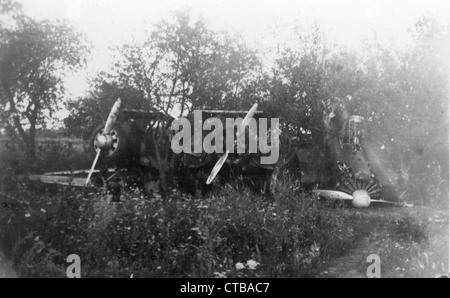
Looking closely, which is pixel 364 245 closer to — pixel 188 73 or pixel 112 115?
pixel 188 73

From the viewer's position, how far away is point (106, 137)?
24.3 feet

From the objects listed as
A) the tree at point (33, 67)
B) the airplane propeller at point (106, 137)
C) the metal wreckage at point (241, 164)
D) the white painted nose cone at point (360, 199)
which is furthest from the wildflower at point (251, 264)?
the tree at point (33, 67)

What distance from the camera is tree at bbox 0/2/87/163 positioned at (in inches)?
213

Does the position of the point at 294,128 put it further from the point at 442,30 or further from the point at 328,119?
the point at 442,30

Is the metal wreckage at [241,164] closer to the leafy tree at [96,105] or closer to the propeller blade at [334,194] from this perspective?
the propeller blade at [334,194]

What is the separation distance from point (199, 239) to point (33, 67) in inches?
154

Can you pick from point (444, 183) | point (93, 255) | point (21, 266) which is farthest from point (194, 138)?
point (444, 183)

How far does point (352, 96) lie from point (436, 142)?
1.91m

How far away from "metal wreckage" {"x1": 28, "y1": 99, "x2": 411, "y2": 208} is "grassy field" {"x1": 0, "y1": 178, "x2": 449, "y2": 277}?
58.0 inches

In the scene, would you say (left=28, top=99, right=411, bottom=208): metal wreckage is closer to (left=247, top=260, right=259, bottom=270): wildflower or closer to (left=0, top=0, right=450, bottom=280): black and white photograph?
(left=0, top=0, right=450, bottom=280): black and white photograph

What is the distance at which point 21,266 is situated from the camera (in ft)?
14.0

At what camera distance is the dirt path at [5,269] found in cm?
423

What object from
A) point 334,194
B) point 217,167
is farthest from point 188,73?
point 334,194

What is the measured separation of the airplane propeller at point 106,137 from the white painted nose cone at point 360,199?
16.2 feet
